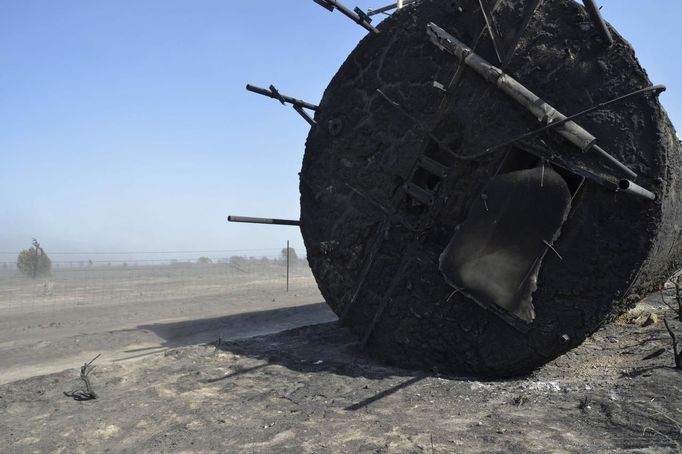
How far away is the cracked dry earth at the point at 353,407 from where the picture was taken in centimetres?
331

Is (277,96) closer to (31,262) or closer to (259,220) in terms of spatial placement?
(259,220)

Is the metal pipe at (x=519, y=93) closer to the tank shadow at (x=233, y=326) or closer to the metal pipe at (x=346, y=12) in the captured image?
the metal pipe at (x=346, y=12)

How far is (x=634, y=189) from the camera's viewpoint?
3.78 metres

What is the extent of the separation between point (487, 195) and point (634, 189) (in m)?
1.23

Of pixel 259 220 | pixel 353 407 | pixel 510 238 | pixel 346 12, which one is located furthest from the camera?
pixel 259 220

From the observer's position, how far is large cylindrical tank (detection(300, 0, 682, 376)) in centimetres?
411

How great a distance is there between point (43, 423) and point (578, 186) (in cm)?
496

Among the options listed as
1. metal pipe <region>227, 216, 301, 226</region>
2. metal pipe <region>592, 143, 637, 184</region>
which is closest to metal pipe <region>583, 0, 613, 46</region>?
metal pipe <region>592, 143, 637, 184</region>

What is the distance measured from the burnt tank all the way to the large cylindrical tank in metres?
0.01

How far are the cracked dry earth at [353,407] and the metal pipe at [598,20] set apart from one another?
2843mm

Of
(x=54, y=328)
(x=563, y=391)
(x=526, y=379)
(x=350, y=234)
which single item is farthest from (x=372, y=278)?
(x=54, y=328)

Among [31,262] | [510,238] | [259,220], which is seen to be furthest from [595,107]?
[31,262]

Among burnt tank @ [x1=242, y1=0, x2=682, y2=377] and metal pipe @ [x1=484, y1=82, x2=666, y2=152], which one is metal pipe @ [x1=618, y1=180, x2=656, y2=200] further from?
metal pipe @ [x1=484, y1=82, x2=666, y2=152]

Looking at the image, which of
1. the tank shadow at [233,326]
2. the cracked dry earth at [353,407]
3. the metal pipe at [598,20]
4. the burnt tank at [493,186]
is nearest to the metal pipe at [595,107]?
the burnt tank at [493,186]
